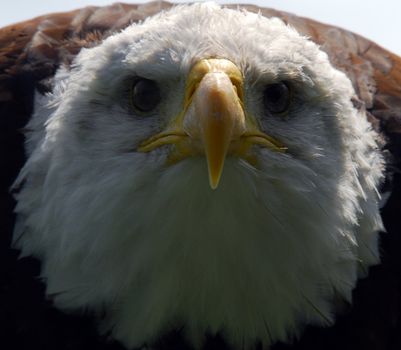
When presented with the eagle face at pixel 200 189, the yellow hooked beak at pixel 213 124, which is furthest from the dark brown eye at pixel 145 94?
the yellow hooked beak at pixel 213 124

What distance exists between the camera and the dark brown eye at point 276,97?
4.46 m

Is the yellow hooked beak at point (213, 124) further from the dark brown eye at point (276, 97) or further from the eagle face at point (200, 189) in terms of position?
the dark brown eye at point (276, 97)

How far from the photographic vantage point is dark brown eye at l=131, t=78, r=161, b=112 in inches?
176

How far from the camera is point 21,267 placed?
16.0 feet

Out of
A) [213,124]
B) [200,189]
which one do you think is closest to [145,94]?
[200,189]

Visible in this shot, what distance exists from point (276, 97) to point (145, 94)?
611 mm

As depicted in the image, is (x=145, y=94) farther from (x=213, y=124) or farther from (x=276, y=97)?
(x=213, y=124)

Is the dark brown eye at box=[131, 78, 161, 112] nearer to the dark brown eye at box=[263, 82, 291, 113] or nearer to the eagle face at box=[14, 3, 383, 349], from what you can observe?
the eagle face at box=[14, 3, 383, 349]

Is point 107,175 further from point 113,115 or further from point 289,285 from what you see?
point 289,285

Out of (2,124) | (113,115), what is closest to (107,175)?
(113,115)

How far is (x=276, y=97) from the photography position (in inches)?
177

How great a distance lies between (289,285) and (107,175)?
0.98 metres

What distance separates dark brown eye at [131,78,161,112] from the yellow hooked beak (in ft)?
0.66

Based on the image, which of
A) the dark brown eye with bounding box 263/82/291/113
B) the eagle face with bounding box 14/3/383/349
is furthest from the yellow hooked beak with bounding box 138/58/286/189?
the dark brown eye with bounding box 263/82/291/113
